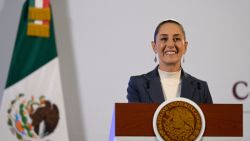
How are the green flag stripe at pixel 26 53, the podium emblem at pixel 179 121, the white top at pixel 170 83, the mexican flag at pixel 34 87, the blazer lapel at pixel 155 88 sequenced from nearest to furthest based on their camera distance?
the podium emblem at pixel 179 121 → the blazer lapel at pixel 155 88 → the white top at pixel 170 83 → the mexican flag at pixel 34 87 → the green flag stripe at pixel 26 53

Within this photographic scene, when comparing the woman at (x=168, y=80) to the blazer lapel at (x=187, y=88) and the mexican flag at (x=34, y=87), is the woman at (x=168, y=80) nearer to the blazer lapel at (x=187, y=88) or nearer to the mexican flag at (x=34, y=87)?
the blazer lapel at (x=187, y=88)

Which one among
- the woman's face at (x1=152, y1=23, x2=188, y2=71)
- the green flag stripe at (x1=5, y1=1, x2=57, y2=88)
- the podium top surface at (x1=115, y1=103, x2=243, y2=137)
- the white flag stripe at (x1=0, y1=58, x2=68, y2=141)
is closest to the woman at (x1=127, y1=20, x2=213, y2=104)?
the woman's face at (x1=152, y1=23, x2=188, y2=71)

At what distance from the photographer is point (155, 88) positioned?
291 cm

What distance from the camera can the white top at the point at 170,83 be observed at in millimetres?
2959

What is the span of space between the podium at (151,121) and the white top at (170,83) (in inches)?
21.3

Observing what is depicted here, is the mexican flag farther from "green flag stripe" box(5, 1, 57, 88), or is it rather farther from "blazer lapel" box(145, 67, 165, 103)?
"blazer lapel" box(145, 67, 165, 103)

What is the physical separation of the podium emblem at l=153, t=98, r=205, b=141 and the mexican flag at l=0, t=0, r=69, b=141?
1071mm

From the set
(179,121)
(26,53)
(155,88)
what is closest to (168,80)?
(155,88)

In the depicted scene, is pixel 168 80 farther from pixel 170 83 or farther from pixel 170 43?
pixel 170 43

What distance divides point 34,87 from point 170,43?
3.54 feet

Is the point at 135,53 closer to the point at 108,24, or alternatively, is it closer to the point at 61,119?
the point at 108,24

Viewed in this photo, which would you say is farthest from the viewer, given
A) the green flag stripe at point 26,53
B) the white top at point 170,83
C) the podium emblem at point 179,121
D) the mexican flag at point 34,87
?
the green flag stripe at point 26,53

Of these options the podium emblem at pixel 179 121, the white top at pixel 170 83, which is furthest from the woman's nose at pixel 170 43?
the podium emblem at pixel 179 121

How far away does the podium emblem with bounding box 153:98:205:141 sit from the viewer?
2.37m
